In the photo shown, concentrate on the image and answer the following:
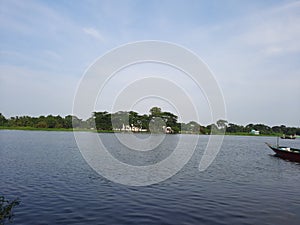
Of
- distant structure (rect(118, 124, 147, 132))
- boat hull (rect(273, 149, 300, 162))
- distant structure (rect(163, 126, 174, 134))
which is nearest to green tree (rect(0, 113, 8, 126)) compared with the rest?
distant structure (rect(118, 124, 147, 132))

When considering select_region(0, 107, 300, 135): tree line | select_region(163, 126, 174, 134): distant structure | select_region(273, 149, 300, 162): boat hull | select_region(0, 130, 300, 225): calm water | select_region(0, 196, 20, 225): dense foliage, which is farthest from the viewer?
select_region(163, 126, 174, 134): distant structure

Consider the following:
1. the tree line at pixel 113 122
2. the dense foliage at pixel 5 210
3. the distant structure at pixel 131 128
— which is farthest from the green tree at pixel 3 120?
the dense foliage at pixel 5 210

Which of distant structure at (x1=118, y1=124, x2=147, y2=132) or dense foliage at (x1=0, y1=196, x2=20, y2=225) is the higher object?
distant structure at (x1=118, y1=124, x2=147, y2=132)

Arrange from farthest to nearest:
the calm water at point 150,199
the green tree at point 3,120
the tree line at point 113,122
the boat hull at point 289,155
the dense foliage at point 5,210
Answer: the green tree at point 3,120 → the tree line at point 113,122 → the boat hull at point 289,155 → the calm water at point 150,199 → the dense foliage at point 5,210

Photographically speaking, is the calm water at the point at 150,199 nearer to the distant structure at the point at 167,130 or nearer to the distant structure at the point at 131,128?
the distant structure at the point at 131,128

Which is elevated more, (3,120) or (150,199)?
(3,120)

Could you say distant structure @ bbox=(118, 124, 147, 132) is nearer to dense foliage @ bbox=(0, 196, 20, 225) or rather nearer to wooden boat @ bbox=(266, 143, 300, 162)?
wooden boat @ bbox=(266, 143, 300, 162)

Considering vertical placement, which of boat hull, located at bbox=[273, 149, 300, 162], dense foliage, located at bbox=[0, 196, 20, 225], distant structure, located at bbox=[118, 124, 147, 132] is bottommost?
dense foliage, located at bbox=[0, 196, 20, 225]

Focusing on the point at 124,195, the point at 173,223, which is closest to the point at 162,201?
the point at 124,195

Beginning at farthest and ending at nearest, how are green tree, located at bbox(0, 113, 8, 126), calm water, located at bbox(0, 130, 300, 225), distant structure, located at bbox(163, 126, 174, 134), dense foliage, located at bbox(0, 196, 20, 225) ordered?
green tree, located at bbox(0, 113, 8, 126) < distant structure, located at bbox(163, 126, 174, 134) < calm water, located at bbox(0, 130, 300, 225) < dense foliage, located at bbox(0, 196, 20, 225)

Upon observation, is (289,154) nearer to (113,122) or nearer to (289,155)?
(289,155)

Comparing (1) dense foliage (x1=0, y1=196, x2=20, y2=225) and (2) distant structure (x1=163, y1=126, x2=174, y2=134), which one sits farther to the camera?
(2) distant structure (x1=163, y1=126, x2=174, y2=134)

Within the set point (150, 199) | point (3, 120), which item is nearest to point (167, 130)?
point (3, 120)

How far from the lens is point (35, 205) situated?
16531mm
